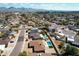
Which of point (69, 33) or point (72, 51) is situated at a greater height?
point (69, 33)

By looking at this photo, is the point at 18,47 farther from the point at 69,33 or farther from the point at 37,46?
the point at 69,33

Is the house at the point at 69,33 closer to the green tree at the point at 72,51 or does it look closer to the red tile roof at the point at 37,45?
the green tree at the point at 72,51

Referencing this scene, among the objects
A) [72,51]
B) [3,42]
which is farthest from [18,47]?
[72,51]

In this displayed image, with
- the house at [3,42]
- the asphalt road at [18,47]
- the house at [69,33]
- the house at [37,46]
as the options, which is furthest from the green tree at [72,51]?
the house at [3,42]

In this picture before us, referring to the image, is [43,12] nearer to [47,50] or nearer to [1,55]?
[47,50]

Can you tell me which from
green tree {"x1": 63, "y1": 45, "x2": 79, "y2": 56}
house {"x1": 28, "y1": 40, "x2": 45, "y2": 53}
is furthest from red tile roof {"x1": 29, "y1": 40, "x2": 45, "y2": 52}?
green tree {"x1": 63, "y1": 45, "x2": 79, "y2": 56}

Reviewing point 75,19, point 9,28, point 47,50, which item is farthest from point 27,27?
point 75,19

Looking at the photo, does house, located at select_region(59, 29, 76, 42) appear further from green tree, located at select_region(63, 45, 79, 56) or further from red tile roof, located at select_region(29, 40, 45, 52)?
red tile roof, located at select_region(29, 40, 45, 52)

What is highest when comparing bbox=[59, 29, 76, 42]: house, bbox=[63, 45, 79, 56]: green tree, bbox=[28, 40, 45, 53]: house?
bbox=[59, 29, 76, 42]: house
